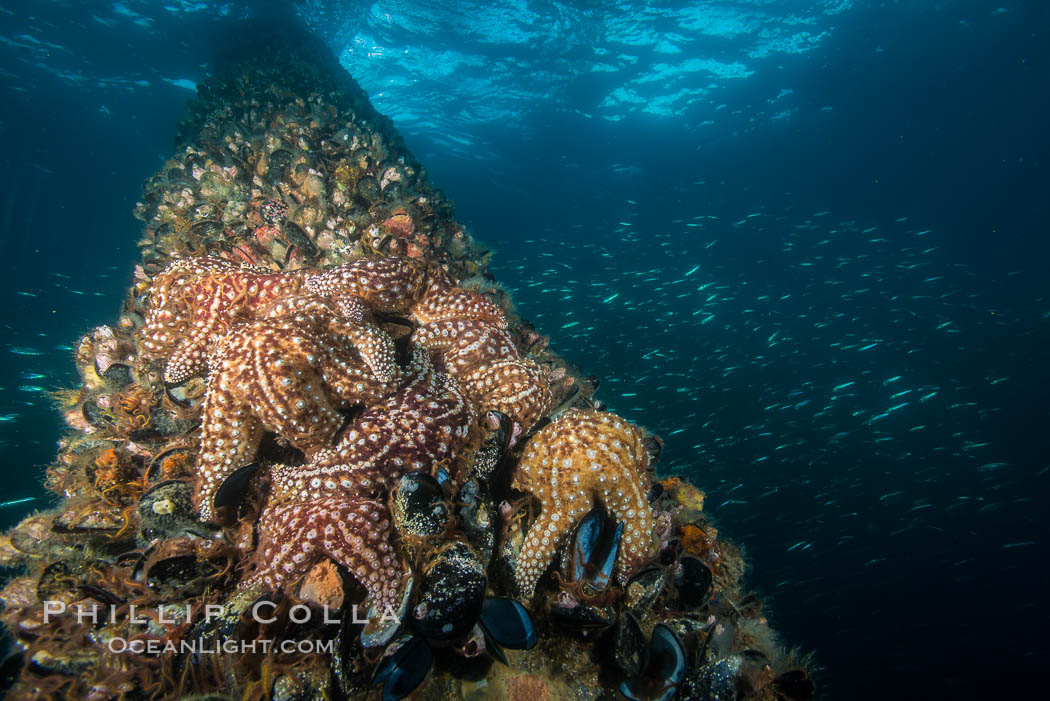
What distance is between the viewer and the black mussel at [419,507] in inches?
106

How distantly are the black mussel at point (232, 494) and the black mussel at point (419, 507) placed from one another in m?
1.21

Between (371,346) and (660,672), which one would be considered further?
(371,346)

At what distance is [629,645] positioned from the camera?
2.67 m

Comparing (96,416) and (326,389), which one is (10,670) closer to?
(326,389)

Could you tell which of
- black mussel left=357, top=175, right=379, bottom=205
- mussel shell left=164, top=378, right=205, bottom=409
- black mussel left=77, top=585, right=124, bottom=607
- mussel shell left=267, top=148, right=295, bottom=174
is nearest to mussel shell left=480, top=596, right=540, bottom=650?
black mussel left=77, top=585, right=124, bottom=607

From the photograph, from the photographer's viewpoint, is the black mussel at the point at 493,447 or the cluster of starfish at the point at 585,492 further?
the black mussel at the point at 493,447

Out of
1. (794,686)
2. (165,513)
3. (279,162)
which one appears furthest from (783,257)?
(165,513)

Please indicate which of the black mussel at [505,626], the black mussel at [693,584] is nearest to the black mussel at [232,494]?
the black mussel at [505,626]

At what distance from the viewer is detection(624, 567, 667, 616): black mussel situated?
2.88 m

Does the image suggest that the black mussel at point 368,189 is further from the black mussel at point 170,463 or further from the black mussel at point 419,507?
the black mussel at point 419,507

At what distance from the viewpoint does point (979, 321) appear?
23.7m

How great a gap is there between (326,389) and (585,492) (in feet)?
7.02

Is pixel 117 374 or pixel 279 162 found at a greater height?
pixel 279 162

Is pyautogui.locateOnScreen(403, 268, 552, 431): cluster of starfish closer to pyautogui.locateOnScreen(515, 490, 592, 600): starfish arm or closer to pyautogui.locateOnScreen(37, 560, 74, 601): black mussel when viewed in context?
pyautogui.locateOnScreen(515, 490, 592, 600): starfish arm
